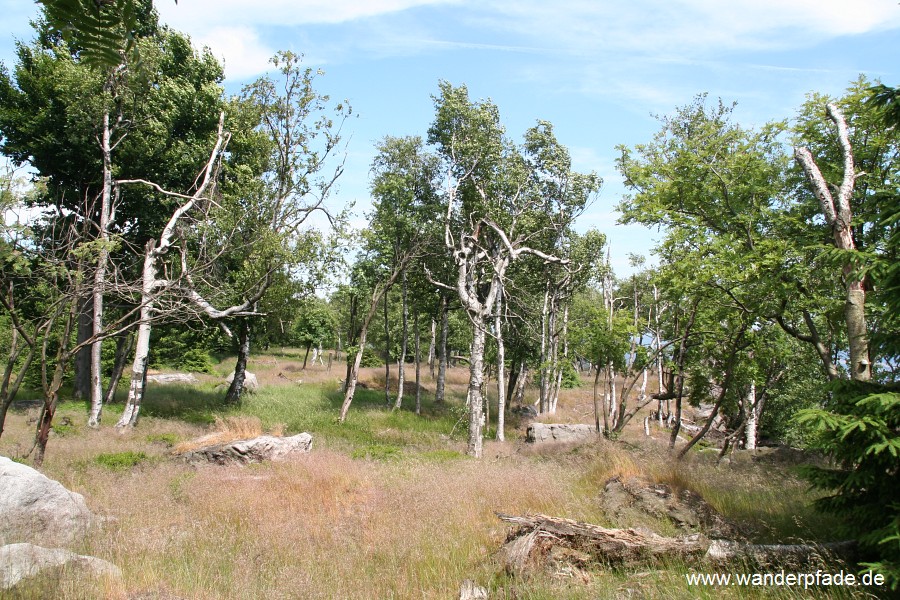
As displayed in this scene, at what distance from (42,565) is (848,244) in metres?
10.2

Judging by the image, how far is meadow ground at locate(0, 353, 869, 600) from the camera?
565 centimetres

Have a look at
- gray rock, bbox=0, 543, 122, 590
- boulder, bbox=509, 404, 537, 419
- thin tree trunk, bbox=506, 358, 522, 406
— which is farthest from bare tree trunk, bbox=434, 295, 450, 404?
gray rock, bbox=0, 543, 122, 590

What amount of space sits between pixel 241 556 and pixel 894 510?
7.32 metres

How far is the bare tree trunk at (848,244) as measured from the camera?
254 inches

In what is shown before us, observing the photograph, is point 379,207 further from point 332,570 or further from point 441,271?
point 332,570

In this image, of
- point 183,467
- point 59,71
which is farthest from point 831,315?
point 59,71

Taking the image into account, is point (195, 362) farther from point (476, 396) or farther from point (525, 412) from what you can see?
point (476, 396)

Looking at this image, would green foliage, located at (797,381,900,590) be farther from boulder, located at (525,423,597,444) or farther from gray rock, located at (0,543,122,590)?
boulder, located at (525,423,597,444)

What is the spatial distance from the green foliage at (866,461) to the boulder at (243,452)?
39.3 ft

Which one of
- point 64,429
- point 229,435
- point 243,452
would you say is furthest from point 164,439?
point 243,452

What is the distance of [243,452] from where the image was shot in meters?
13.4

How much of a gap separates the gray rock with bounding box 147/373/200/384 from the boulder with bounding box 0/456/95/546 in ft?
88.4

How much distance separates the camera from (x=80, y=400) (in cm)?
2180

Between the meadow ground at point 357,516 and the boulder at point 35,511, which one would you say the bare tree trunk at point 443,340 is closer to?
the meadow ground at point 357,516
